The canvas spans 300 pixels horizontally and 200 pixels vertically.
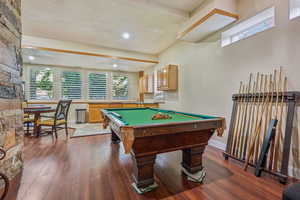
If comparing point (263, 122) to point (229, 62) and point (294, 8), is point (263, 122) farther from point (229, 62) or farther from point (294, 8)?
point (294, 8)

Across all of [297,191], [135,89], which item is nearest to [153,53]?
[135,89]

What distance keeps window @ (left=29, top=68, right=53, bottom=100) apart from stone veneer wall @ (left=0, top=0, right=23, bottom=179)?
179 inches

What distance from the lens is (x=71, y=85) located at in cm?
614

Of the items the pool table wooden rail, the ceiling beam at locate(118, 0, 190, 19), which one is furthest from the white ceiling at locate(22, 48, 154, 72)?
the pool table wooden rail

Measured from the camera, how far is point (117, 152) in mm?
2645

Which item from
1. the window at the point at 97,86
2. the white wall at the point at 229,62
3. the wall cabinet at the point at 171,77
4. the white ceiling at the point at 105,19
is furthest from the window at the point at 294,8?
the window at the point at 97,86

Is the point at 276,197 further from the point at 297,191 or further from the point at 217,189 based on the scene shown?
the point at 297,191

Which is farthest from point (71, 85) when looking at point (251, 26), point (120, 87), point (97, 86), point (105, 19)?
point (251, 26)

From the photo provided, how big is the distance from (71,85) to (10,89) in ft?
15.8

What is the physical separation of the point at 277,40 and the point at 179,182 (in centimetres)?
245

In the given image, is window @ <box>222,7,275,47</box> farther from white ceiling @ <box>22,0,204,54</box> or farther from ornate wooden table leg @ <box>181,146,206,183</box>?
ornate wooden table leg @ <box>181,146,206,183</box>

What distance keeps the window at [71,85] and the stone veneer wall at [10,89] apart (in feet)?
14.6

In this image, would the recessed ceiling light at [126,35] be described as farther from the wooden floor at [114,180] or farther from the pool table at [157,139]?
the wooden floor at [114,180]

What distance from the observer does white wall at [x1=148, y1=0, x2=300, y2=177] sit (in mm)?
1822
